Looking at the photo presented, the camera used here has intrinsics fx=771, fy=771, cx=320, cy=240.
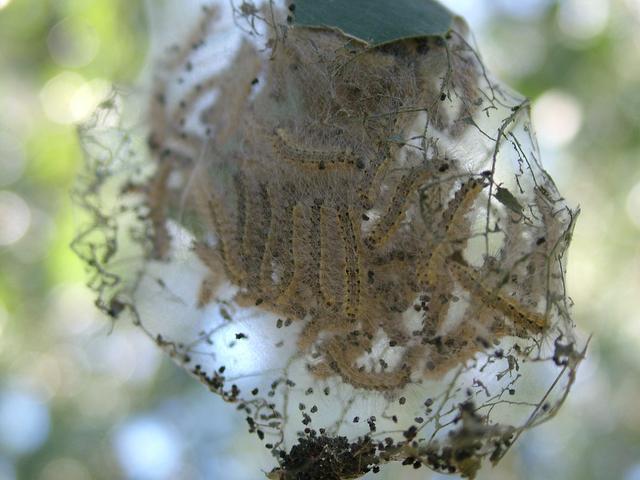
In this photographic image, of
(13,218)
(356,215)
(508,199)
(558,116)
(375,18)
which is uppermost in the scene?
(13,218)

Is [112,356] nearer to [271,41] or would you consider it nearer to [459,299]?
[271,41]

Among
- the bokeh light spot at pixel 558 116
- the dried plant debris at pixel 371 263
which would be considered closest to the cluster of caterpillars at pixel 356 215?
the dried plant debris at pixel 371 263

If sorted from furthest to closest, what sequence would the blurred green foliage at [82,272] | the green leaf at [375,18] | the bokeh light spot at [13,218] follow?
the bokeh light spot at [13,218] < the blurred green foliage at [82,272] < the green leaf at [375,18]

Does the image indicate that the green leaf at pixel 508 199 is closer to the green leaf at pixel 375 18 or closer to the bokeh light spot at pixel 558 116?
the green leaf at pixel 375 18

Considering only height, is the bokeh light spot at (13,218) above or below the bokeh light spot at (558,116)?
above

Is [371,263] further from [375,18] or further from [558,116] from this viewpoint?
[558,116]

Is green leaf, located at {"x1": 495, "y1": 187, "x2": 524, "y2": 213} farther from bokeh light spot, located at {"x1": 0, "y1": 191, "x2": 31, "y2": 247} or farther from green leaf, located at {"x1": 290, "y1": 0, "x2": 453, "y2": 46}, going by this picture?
bokeh light spot, located at {"x1": 0, "y1": 191, "x2": 31, "y2": 247}

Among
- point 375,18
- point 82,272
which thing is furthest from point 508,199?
point 82,272

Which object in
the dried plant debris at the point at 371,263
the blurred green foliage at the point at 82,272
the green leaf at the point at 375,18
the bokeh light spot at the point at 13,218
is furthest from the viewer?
the bokeh light spot at the point at 13,218
